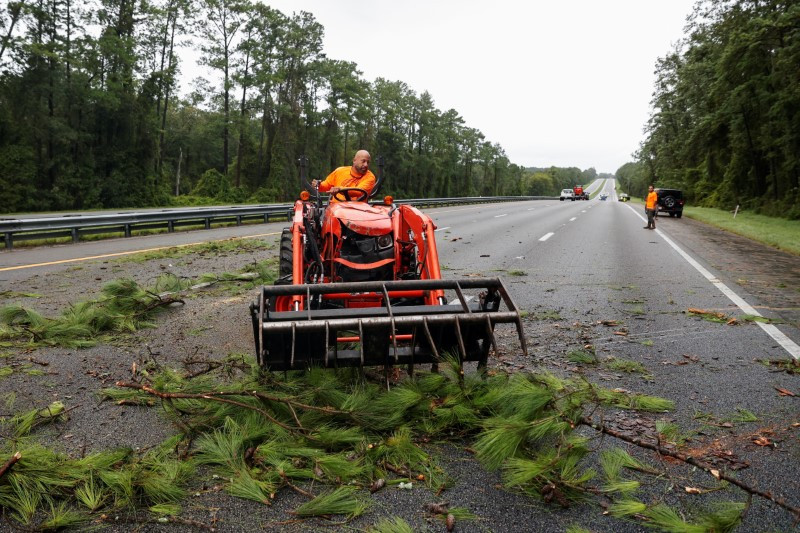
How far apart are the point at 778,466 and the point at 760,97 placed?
32860 mm

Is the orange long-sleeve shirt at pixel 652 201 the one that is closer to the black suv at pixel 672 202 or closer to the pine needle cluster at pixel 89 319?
the black suv at pixel 672 202

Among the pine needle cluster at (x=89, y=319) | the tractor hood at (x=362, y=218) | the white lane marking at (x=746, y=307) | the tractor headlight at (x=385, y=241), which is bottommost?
the pine needle cluster at (x=89, y=319)

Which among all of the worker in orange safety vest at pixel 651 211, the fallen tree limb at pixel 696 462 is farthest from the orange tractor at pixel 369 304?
the worker in orange safety vest at pixel 651 211

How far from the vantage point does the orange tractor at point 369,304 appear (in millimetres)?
3252

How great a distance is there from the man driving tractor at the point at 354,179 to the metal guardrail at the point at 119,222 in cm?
1071

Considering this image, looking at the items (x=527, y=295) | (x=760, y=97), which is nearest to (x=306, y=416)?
(x=527, y=295)

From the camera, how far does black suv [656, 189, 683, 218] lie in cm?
3042

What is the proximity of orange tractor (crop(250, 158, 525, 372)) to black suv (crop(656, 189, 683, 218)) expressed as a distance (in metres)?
29.8

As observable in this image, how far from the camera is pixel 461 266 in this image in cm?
990

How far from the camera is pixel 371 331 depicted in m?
3.28

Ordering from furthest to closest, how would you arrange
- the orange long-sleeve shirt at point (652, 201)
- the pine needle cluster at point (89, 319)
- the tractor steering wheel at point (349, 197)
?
the orange long-sleeve shirt at point (652, 201)
the tractor steering wheel at point (349, 197)
the pine needle cluster at point (89, 319)

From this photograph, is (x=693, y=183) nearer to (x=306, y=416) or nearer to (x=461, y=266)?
(x=461, y=266)

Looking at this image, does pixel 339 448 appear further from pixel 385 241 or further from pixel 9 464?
pixel 385 241

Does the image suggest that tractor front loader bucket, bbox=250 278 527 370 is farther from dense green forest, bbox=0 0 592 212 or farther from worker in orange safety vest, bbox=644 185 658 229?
dense green forest, bbox=0 0 592 212
